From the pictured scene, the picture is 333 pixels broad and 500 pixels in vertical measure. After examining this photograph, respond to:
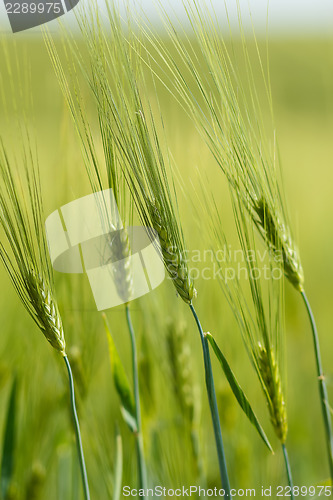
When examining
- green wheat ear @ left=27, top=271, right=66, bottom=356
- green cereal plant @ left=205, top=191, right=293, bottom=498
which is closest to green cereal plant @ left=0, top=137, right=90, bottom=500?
green wheat ear @ left=27, top=271, right=66, bottom=356

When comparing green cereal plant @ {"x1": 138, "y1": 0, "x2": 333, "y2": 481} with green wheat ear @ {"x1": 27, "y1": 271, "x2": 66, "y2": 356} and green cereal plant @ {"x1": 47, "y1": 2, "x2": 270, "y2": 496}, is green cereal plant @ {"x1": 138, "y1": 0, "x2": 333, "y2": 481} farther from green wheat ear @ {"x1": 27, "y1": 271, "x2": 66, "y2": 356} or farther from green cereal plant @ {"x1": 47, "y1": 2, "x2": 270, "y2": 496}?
green wheat ear @ {"x1": 27, "y1": 271, "x2": 66, "y2": 356}

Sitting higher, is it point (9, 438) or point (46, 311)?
point (46, 311)

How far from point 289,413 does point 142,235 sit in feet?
1.49

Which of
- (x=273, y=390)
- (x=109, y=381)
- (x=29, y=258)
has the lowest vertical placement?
(x=109, y=381)

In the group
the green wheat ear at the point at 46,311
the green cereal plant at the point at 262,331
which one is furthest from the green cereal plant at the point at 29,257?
the green cereal plant at the point at 262,331

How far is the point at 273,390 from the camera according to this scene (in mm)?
284

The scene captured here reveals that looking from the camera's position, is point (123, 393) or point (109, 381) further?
point (109, 381)

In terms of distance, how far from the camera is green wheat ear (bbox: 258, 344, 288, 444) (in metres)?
0.28

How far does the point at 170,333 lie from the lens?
1.37 ft

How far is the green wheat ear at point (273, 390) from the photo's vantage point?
0.28 m

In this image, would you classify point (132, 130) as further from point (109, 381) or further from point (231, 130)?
point (109, 381)

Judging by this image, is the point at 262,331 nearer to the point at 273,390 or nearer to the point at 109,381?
the point at 273,390

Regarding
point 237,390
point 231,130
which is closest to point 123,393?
point 237,390

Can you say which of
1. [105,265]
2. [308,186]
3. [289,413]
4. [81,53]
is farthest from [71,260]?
[308,186]
